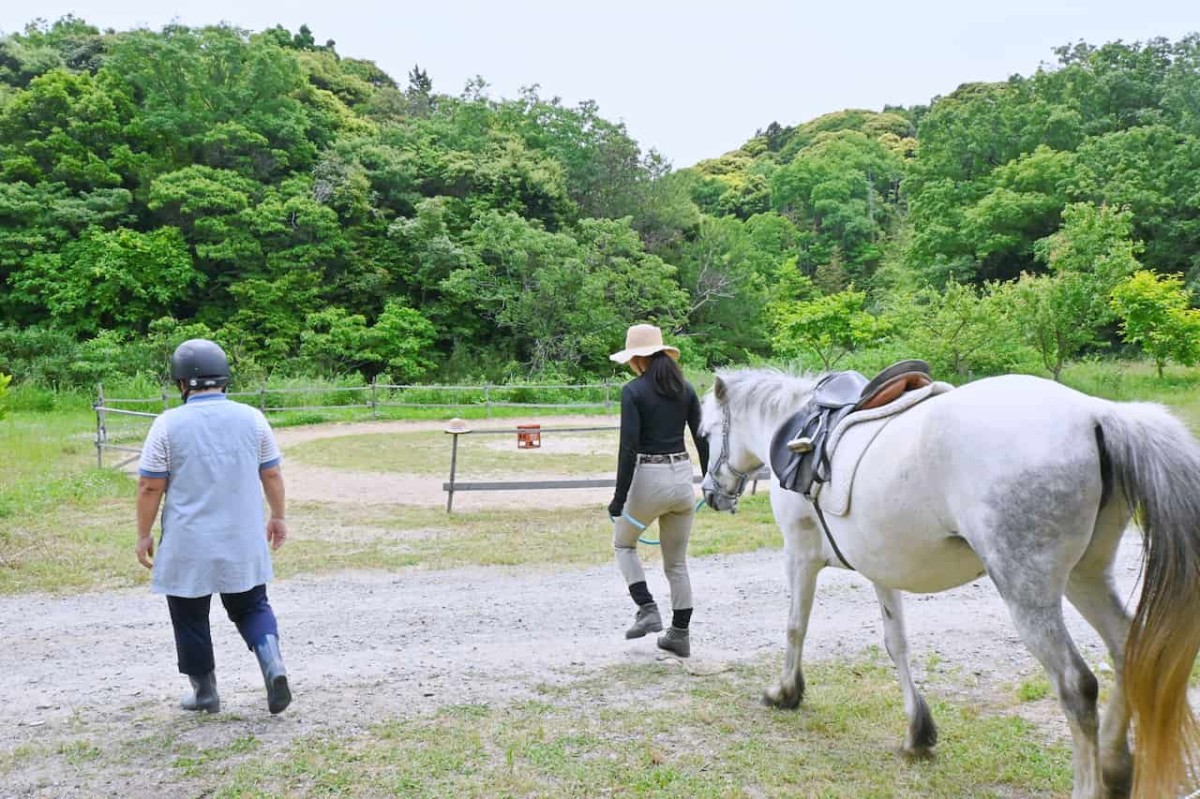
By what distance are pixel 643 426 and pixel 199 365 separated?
201cm

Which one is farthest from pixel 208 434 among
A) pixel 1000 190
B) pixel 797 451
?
pixel 1000 190

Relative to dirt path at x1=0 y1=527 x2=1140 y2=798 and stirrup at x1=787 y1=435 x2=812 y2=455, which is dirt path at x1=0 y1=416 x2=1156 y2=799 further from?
stirrup at x1=787 y1=435 x2=812 y2=455

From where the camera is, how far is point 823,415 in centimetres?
316

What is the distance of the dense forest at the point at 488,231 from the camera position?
22031 mm

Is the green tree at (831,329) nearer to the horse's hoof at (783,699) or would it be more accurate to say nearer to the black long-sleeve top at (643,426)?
the black long-sleeve top at (643,426)

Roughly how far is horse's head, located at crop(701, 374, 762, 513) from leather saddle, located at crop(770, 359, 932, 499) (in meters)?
0.51

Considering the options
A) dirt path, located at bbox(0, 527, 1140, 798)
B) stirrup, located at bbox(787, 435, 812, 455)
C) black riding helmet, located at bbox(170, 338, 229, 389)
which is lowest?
dirt path, located at bbox(0, 527, 1140, 798)

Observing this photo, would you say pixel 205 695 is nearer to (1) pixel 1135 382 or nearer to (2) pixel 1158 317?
(2) pixel 1158 317

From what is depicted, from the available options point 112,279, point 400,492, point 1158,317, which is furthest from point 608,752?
point 112,279

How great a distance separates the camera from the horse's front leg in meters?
3.40

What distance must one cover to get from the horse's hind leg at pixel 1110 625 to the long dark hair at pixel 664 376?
1.95 m

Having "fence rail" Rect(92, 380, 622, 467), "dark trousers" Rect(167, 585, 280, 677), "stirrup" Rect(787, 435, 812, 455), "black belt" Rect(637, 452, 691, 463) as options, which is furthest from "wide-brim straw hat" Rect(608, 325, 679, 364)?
"fence rail" Rect(92, 380, 622, 467)

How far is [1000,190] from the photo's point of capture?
96.8 feet

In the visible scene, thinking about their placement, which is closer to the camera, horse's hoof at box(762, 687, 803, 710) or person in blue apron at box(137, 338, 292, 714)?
person in blue apron at box(137, 338, 292, 714)
